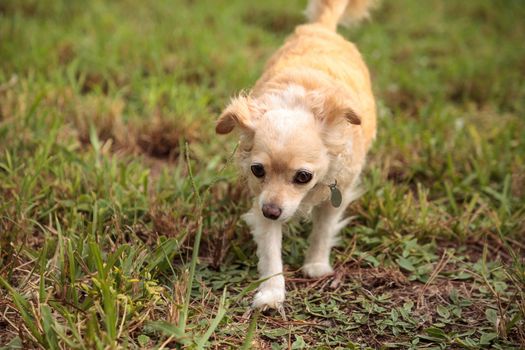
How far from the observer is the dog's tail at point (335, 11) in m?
4.15

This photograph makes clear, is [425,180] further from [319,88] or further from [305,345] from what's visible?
[305,345]

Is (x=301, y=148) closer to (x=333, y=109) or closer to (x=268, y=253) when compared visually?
(x=333, y=109)

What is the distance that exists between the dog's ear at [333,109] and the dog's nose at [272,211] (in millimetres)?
481

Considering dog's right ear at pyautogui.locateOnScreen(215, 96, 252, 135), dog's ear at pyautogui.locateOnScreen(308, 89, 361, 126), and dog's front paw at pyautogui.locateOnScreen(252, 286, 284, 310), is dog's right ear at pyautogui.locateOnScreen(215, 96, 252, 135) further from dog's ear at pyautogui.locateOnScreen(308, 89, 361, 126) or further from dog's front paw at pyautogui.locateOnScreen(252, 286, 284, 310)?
dog's front paw at pyautogui.locateOnScreen(252, 286, 284, 310)

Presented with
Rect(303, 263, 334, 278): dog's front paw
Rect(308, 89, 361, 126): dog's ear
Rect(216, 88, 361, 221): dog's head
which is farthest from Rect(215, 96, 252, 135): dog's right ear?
Rect(303, 263, 334, 278): dog's front paw

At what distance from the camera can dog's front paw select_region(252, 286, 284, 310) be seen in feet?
8.89

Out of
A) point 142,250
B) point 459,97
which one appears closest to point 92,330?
point 142,250

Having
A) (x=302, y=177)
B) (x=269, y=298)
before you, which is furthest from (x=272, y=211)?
(x=269, y=298)

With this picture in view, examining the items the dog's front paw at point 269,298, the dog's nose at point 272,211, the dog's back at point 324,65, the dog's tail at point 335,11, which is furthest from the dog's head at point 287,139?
the dog's tail at point 335,11

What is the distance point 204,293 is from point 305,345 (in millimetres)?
569

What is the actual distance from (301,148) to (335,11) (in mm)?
1961

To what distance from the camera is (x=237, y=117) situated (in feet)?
8.88

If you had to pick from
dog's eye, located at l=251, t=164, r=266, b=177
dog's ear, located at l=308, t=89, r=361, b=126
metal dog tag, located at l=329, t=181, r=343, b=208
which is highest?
dog's ear, located at l=308, t=89, r=361, b=126

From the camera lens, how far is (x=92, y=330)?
209 cm
